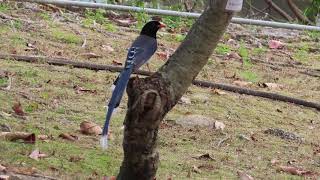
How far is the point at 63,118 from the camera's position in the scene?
5594 millimetres

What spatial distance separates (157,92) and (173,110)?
2.41m

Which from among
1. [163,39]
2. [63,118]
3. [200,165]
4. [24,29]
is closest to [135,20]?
[163,39]

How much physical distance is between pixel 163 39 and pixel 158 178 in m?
4.43

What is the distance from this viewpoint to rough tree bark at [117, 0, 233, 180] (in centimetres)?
374

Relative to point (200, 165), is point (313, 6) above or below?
below

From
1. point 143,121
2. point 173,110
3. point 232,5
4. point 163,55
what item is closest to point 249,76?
point 163,55

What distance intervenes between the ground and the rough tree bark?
2.15 feet

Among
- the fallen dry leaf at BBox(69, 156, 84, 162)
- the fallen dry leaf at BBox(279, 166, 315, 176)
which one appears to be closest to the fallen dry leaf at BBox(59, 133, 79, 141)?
the fallen dry leaf at BBox(69, 156, 84, 162)

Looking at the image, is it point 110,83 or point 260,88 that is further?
point 260,88

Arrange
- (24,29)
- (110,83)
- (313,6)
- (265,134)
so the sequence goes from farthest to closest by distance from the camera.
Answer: (313,6), (24,29), (110,83), (265,134)

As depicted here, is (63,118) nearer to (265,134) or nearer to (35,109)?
(35,109)

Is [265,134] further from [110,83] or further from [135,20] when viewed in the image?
[135,20]

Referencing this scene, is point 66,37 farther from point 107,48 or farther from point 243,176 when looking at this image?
point 243,176

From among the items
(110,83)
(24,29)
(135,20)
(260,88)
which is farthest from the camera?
(135,20)
